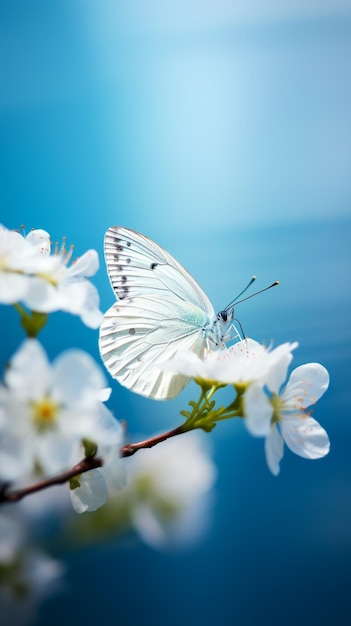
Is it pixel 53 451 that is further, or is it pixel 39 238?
pixel 39 238

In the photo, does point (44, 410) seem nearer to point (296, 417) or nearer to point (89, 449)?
point (89, 449)

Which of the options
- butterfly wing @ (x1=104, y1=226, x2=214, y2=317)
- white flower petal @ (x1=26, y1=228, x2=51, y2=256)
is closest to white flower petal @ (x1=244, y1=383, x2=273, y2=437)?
white flower petal @ (x1=26, y1=228, x2=51, y2=256)

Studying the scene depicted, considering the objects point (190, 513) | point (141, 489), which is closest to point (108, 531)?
point (141, 489)

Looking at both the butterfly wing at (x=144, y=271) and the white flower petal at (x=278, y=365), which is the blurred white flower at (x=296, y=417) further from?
the butterfly wing at (x=144, y=271)

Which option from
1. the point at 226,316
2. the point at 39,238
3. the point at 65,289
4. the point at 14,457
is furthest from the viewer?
the point at 226,316

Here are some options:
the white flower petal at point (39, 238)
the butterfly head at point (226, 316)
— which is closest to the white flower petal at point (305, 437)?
the white flower petal at point (39, 238)

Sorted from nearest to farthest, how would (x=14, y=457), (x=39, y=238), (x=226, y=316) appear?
(x=14, y=457) → (x=39, y=238) → (x=226, y=316)

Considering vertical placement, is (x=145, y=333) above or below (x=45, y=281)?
below

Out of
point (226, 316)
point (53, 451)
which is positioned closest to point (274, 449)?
point (53, 451)

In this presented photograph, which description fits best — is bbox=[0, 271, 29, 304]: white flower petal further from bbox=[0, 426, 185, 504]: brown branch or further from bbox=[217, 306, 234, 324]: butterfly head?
bbox=[217, 306, 234, 324]: butterfly head
